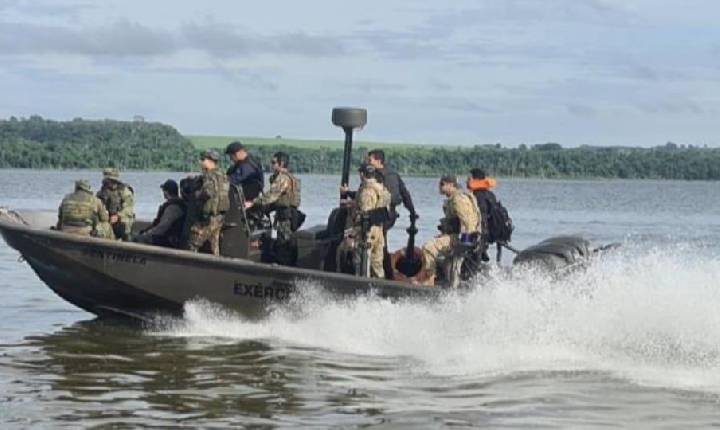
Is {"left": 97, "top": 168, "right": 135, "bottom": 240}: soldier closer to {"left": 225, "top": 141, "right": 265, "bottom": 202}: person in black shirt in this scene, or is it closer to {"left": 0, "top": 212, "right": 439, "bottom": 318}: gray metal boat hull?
{"left": 0, "top": 212, "right": 439, "bottom": 318}: gray metal boat hull

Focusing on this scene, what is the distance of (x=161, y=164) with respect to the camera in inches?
4016

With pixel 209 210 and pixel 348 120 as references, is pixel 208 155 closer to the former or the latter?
pixel 209 210

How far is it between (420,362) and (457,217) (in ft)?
4.35

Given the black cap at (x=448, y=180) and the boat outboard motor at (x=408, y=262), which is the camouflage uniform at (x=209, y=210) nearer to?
the boat outboard motor at (x=408, y=262)

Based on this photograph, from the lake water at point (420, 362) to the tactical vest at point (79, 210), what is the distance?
115cm

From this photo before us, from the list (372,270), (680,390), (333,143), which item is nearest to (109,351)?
(372,270)

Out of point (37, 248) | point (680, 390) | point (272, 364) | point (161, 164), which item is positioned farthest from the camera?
point (161, 164)

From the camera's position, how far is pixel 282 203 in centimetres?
1399

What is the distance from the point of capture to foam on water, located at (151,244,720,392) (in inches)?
469

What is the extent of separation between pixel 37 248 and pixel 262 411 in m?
4.19

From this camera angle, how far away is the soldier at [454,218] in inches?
506

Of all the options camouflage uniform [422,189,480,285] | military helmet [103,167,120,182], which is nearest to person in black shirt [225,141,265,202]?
military helmet [103,167,120,182]

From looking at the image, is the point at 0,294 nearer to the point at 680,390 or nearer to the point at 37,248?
the point at 37,248

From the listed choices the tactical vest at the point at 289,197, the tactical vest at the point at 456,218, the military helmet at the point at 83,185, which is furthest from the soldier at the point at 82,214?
the tactical vest at the point at 456,218
